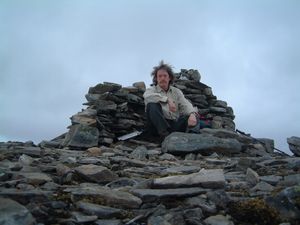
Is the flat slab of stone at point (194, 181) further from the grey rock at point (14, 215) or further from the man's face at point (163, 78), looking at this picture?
the man's face at point (163, 78)

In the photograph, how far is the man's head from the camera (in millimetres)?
11601

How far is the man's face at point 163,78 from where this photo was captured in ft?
38.0

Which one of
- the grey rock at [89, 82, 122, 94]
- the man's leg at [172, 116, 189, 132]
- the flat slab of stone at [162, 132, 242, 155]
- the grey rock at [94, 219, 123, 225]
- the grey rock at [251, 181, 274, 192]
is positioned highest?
the grey rock at [89, 82, 122, 94]

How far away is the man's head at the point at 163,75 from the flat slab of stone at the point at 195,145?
2511 mm

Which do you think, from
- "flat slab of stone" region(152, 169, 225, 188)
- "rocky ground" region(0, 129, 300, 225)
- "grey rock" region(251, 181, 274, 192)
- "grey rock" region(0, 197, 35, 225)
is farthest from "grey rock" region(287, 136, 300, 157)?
"grey rock" region(0, 197, 35, 225)

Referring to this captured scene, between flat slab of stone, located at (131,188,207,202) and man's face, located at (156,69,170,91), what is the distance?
7.58 meters

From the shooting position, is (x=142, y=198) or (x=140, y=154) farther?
(x=140, y=154)

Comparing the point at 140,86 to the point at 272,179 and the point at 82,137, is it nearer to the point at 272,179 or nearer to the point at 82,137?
the point at 82,137

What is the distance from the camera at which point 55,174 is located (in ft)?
17.8

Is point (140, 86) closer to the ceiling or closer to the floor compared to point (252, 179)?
closer to the ceiling

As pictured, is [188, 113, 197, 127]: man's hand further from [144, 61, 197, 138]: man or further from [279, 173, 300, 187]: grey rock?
[279, 173, 300, 187]: grey rock

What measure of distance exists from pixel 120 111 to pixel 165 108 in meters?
2.32

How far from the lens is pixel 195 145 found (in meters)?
9.31

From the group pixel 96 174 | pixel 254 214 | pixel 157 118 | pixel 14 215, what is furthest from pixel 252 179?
pixel 157 118
